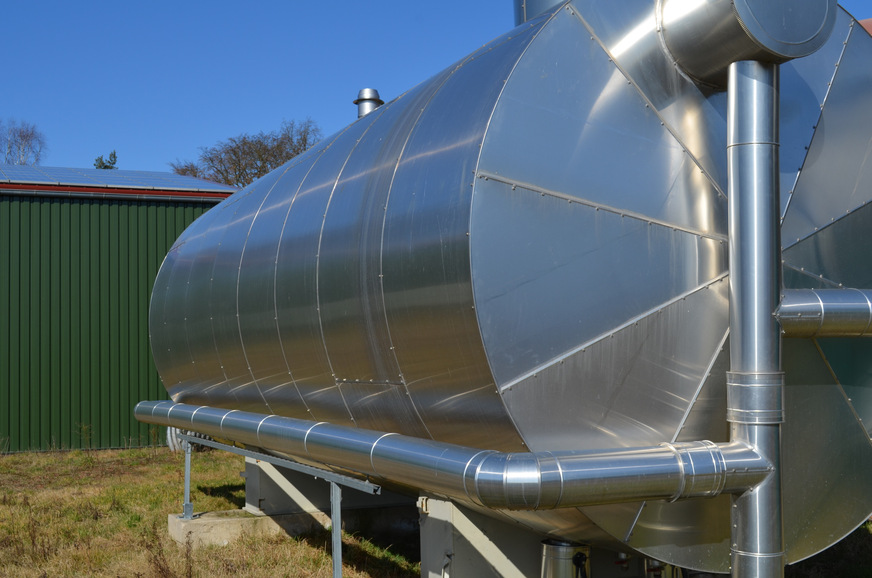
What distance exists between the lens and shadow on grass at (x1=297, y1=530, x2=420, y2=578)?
25.8ft

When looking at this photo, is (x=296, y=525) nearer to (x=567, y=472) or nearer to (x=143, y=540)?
(x=143, y=540)

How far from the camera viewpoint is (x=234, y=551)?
862 centimetres

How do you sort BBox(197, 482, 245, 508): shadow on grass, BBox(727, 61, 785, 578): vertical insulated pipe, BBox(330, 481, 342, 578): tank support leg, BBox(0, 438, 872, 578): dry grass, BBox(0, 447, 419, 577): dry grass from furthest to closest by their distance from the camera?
BBox(197, 482, 245, 508): shadow on grass
BBox(0, 447, 419, 577): dry grass
BBox(0, 438, 872, 578): dry grass
BBox(330, 481, 342, 578): tank support leg
BBox(727, 61, 785, 578): vertical insulated pipe

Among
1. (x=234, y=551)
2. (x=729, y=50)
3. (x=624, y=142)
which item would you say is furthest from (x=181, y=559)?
(x=729, y=50)

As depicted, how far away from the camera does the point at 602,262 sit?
423cm

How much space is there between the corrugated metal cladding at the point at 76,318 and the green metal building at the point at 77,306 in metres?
0.02

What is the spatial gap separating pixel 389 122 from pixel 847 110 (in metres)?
2.73

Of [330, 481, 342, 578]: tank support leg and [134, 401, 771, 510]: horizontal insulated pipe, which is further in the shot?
[330, 481, 342, 578]: tank support leg

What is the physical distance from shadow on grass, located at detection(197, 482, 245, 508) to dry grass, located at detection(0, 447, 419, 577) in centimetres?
1

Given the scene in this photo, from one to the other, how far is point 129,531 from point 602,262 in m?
7.34

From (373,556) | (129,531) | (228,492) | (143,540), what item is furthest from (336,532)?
(228,492)

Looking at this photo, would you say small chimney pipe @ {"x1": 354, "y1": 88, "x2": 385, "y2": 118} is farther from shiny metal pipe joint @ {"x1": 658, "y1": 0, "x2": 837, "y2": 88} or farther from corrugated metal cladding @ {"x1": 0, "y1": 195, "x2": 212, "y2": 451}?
corrugated metal cladding @ {"x1": 0, "y1": 195, "x2": 212, "y2": 451}

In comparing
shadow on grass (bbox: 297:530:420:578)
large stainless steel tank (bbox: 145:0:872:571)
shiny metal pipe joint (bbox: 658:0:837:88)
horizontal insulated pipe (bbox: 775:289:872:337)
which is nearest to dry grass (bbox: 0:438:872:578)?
shadow on grass (bbox: 297:530:420:578)

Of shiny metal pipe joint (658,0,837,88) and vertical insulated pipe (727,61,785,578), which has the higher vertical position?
shiny metal pipe joint (658,0,837,88)
